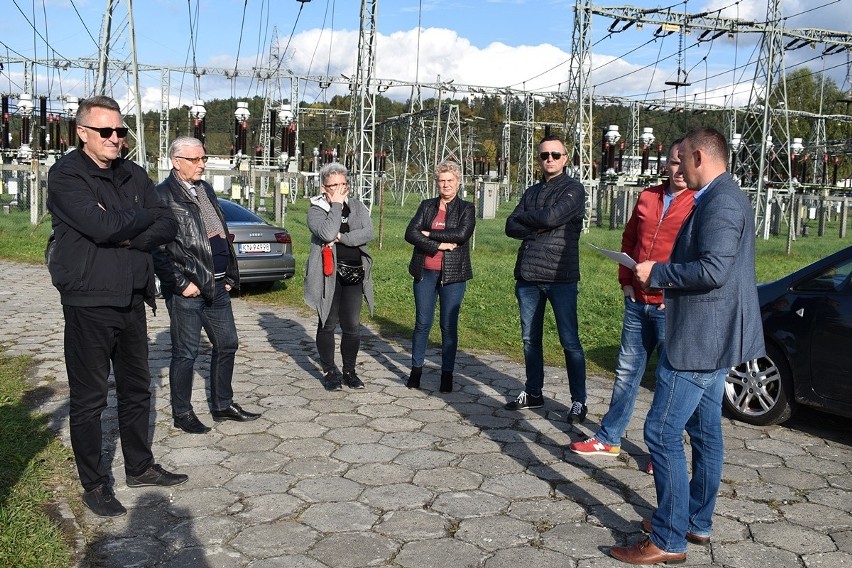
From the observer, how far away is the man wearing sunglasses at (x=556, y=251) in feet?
21.2

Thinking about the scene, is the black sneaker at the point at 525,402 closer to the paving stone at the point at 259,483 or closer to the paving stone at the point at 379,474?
the paving stone at the point at 379,474

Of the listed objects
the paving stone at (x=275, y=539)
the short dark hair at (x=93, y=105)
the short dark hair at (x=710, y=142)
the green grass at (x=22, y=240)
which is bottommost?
the paving stone at (x=275, y=539)

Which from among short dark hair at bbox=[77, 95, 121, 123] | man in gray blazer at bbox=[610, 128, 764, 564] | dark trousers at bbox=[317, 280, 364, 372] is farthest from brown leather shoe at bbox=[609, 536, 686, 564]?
dark trousers at bbox=[317, 280, 364, 372]

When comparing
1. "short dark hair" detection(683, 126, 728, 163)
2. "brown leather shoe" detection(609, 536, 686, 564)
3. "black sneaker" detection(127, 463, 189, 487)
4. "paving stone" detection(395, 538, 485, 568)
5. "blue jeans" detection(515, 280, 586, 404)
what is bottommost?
"paving stone" detection(395, 538, 485, 568)

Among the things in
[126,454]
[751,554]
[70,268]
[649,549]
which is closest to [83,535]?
[126,454]

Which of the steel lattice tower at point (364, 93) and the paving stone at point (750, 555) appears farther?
the steel lattice tower at point (364, 93)

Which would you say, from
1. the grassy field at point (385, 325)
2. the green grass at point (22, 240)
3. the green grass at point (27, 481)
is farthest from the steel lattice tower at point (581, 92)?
the green grass at point (27, 481)

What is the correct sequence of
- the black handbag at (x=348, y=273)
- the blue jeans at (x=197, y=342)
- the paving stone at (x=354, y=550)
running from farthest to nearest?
the black handbag at (x=348, y=273), the blue jeans at (x=197, y=342), the paving stone at (x=354, y=550)

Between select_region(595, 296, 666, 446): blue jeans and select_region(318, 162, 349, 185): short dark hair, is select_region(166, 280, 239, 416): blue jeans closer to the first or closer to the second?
select_region(318, 162, 349, 185): short dark hair

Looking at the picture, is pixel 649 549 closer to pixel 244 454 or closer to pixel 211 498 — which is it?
pixel 211 498

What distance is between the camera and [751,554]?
4.23m

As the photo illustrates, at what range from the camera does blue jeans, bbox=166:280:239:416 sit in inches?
233

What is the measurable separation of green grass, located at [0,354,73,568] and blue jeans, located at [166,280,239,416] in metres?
0.86

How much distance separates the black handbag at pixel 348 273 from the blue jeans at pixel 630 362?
2554mm
